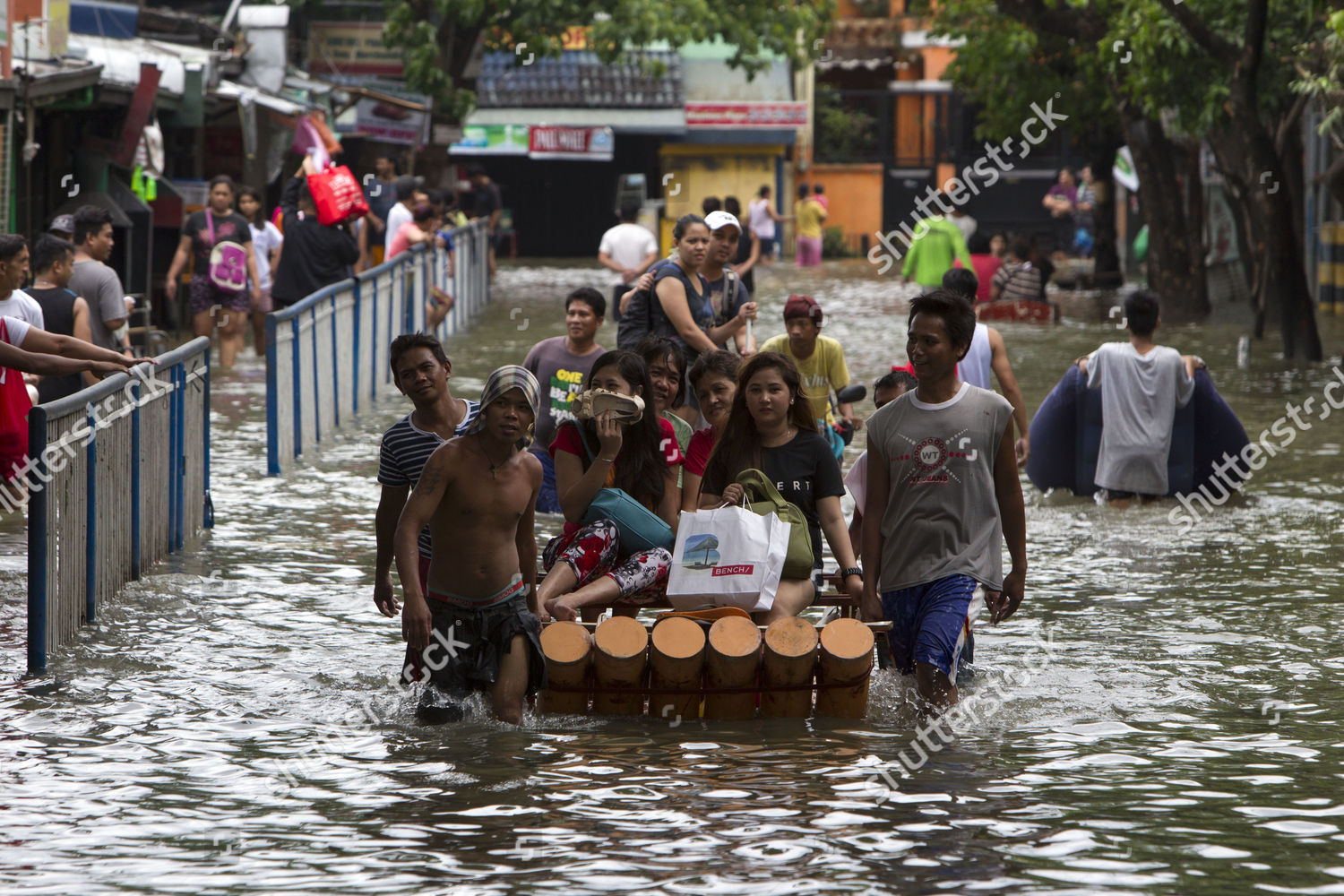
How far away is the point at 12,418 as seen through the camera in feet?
31.3

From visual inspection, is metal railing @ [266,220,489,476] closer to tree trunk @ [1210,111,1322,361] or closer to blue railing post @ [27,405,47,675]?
blue railing post @ [27,405,47,675]

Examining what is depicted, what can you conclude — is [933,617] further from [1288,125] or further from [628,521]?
[1288,125]

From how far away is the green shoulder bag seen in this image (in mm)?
7180

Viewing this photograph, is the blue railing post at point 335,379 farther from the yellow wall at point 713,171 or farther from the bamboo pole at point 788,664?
the yellow wall at point 713,171

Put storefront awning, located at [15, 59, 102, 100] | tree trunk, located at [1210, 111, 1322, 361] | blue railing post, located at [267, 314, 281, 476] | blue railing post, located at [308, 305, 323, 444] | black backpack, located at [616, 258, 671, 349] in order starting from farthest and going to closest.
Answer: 1. tree trunk, located at [1210, 111, 1322, 361]
2. storefront awning, located at [15, 59, 102, 100]
3. blue railing post, located at [308, 305, 323, 444]
4. blue railing post, located at [267, 314, 281, 476]
5. black backpack, located at [616, 258, 671, 349]

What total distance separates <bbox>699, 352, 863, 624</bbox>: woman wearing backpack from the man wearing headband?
98 centimetres

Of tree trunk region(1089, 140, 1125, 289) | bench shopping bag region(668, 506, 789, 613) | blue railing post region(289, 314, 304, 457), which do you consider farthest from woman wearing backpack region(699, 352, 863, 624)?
tree trunk region(1089, 140, 1125, 289)

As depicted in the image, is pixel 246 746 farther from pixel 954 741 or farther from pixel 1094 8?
pixel 1094 8

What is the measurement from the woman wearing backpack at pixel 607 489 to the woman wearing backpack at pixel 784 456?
396 mm

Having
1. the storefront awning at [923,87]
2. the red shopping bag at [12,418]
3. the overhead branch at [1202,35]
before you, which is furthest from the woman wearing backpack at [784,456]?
the storefront awning at [923,87]

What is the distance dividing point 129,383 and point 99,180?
10.7m

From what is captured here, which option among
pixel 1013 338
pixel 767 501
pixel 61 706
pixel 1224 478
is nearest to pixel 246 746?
pixel 61 706

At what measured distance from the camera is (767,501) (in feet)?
23.6

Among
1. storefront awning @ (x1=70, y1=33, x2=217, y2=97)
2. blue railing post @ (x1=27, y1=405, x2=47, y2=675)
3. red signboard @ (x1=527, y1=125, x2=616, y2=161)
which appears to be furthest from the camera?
red signboard @ (x1=527, y1=125, x2=616, y2=161)
